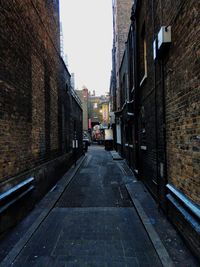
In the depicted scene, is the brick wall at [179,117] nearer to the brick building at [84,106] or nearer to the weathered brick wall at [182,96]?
the weathered brick wall at [182,96]

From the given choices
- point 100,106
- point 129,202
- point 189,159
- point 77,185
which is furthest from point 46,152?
point 100,106

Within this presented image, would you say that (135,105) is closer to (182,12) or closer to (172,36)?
(172,36)

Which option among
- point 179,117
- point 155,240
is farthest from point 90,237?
point 179,117

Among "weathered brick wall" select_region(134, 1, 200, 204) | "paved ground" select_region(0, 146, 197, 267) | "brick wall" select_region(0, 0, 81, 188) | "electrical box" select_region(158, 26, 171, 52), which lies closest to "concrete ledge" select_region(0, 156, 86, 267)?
"paved ground" select_region(0, 146, 197, 267)

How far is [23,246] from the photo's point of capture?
12.6ft

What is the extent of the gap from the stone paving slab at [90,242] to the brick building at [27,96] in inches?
33.1

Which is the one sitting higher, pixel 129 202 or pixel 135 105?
pixel 135 105

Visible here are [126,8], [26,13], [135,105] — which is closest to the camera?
[26,13]

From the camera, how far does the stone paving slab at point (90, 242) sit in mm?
3404

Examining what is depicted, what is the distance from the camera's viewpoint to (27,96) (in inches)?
221

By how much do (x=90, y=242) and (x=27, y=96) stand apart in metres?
3.59

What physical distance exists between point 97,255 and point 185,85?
3006mm

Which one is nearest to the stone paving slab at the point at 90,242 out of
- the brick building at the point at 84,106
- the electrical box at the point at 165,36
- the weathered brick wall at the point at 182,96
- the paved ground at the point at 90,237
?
the paved ground at the point at 90,237

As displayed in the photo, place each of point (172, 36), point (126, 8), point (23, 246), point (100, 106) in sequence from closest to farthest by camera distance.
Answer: point (23, 246), point (172, 36), point (126, 8), point (100, 106)
